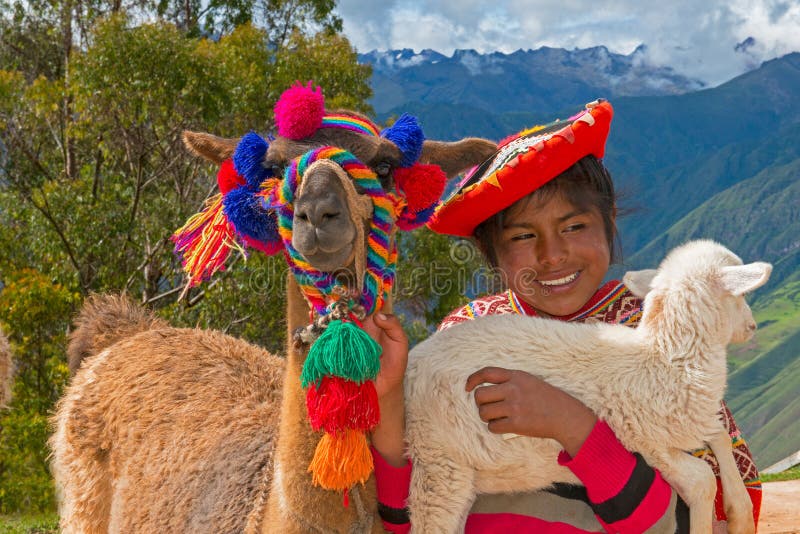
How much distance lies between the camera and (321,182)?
175cm

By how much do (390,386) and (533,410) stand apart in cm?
36

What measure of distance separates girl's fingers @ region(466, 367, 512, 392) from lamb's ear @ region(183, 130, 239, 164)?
955 millimetres

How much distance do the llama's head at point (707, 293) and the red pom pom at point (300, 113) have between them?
1.02 meters

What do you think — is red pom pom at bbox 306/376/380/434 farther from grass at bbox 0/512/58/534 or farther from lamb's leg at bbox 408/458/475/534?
grass at bbox 0/512/58/534

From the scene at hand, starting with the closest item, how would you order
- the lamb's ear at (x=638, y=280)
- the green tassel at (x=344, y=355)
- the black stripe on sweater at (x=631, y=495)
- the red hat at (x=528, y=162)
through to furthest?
the green tassel at (x=344, y=355) → the black stripe on sweater at (x=631, y=495) → the lamb's ear at (x=638, y=280) → the red hat at (x=528, y=162)

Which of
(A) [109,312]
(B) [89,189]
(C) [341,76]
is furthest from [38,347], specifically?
(A) [109,312]

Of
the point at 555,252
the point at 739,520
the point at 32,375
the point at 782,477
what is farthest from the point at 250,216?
the point at 782,477

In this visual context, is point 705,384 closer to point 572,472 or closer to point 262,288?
point 572,472

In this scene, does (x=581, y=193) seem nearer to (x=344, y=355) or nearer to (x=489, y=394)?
(x=489, y=394)

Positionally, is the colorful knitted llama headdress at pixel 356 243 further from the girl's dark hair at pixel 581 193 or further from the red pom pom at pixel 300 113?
the girl's dark hair at pixel 581 193

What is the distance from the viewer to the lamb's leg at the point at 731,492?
1.96 metres

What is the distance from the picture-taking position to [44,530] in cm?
724

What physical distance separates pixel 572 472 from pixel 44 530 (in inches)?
268

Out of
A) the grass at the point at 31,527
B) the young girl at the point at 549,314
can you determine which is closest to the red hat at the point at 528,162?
the young girl at the point at 549,314
